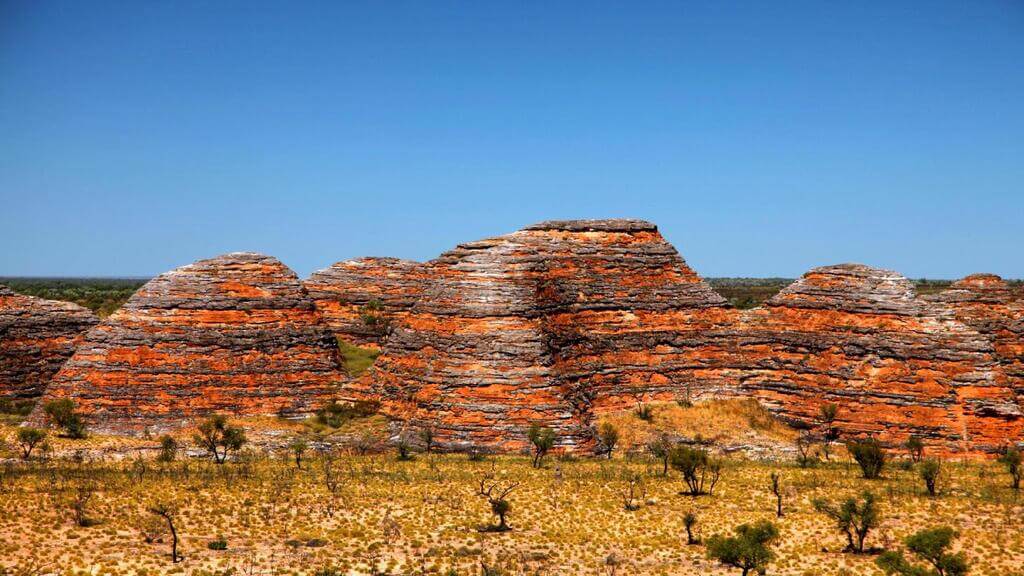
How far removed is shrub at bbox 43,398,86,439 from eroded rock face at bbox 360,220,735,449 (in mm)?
12927

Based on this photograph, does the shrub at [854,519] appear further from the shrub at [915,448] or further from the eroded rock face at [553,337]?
the eroded rock face at [553,337]

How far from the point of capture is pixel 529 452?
37750mm

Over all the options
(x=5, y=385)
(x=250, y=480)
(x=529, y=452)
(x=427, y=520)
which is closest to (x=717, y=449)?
(x=529, y=452)

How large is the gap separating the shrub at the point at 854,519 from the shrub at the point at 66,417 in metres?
32.4

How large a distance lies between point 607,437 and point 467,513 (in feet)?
35.4

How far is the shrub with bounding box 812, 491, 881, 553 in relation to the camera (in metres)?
27.5

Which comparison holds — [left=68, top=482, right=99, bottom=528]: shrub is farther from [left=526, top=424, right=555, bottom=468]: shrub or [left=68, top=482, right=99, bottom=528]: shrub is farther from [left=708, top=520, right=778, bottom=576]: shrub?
[left=708, top=520, right=778, bottom=576]: shrub

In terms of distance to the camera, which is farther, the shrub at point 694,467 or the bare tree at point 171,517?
the shrub at point 694,467

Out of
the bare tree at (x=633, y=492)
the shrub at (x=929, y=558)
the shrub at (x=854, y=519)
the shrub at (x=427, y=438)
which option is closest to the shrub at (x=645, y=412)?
the bare tree at (x=633, y=492)

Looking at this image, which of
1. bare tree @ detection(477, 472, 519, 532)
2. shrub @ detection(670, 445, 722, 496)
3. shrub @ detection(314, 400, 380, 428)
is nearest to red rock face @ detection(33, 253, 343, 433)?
shrub @ detection(314, 400, 380, 428)

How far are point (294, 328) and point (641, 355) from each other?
743 inches

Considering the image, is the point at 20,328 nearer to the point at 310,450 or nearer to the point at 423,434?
the point at 310,450

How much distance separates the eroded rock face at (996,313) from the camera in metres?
46.5

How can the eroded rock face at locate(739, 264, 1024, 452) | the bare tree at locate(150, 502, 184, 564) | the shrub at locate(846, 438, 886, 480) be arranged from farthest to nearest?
the eroded rock face at locate(739, 264, 1024, 452) → the shrub at locate(846, 438, 886, 480) → the bare tree at locate(150, 502, 184, 564)
